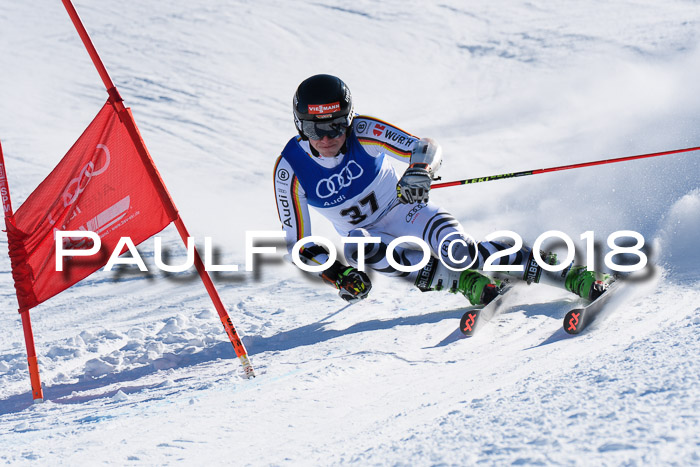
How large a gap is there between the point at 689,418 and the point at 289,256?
321cm

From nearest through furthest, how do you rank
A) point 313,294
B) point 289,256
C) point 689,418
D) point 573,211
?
1. point 689,418
2. point 289,256
3. point 313,294
4. point 573,211

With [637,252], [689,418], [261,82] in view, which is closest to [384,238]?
[637,252]

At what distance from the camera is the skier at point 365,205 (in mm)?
4270

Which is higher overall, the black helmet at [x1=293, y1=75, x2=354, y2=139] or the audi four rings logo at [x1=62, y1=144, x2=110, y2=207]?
the black helmet at [x1=293, y1=75, x2=354, y2=139]

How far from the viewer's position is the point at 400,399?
3.13m

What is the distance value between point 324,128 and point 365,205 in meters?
0.68

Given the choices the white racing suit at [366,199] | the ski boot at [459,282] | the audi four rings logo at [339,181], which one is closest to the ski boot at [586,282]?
the white racing suit at [366,199]

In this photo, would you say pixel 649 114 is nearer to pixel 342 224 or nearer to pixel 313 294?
pixel 313 294

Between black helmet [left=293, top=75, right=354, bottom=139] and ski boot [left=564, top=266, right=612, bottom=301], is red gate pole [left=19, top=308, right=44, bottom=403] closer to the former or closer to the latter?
black helmet [left=293, top=75, right=354, bottom=139]

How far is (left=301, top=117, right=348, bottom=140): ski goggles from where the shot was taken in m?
4.29

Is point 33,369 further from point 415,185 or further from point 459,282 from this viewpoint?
point 459,282

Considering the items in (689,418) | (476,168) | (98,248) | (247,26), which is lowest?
(689,418)

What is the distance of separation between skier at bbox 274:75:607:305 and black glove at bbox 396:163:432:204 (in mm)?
156

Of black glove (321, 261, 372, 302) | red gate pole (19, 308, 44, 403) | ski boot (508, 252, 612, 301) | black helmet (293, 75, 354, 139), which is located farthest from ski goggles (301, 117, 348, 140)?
red gate pole (19, 308, 44, 403)
